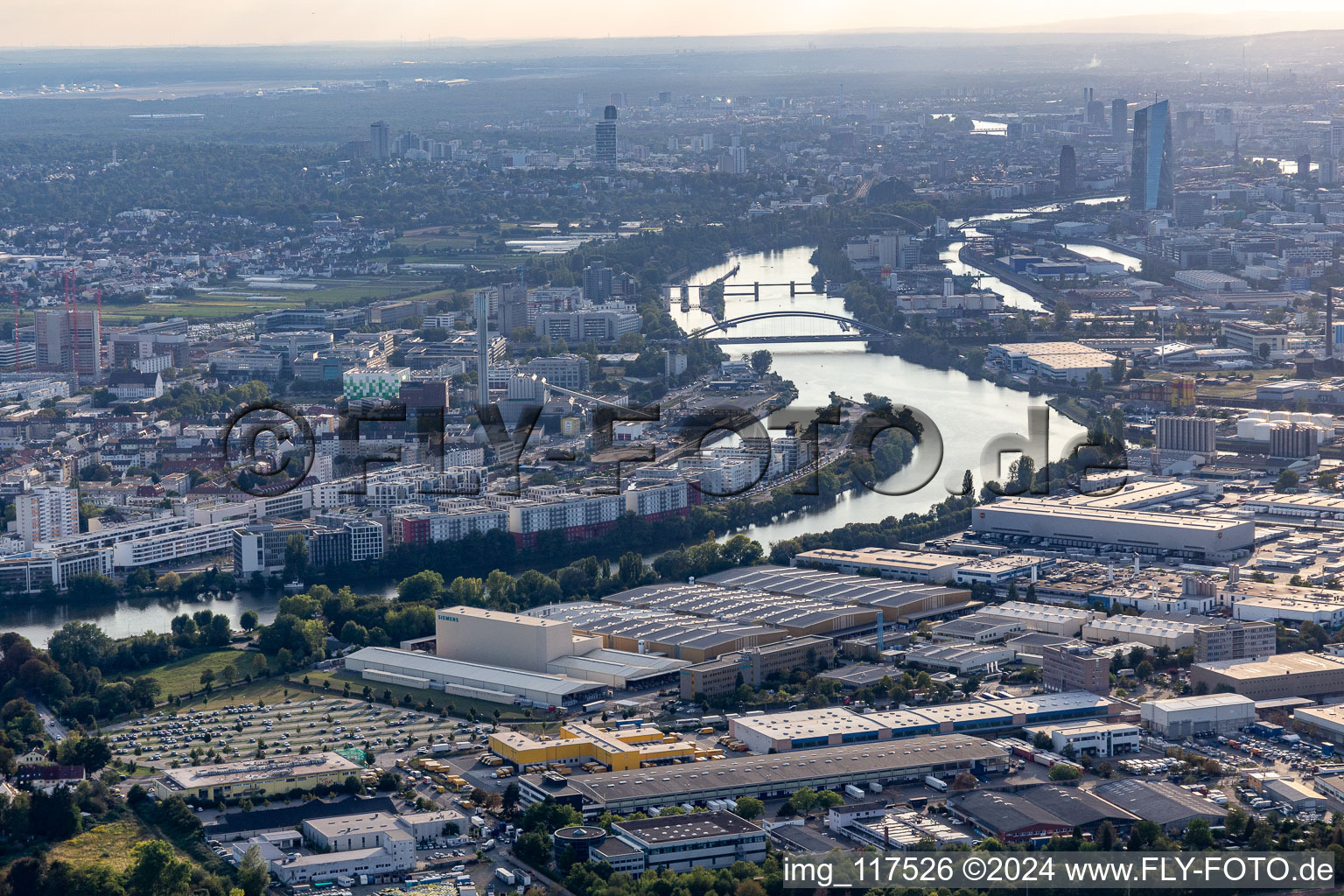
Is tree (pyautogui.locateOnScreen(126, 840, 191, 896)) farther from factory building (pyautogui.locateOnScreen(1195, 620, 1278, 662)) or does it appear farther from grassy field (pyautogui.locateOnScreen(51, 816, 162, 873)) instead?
factory building (pyautogui.locateOnScreen(1195, 620, 1278, 662))

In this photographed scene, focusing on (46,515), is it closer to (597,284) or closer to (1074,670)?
(1074,670)

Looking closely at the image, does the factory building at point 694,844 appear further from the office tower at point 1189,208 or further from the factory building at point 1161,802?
the office tower at point 1189,208

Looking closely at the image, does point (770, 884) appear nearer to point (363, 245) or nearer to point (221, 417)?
point (221, 417)

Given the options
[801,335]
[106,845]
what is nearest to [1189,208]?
[801,335]

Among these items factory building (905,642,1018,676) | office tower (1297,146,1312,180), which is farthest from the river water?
office tower (1297,146,1312,180)

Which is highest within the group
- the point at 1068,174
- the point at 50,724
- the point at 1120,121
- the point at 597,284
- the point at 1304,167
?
the point at 1120,121

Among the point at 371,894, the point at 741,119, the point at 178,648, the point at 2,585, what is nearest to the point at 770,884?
the point at 371,894

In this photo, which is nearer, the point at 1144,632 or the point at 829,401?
the point at 1144,632

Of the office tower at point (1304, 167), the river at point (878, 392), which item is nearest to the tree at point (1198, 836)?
the river at point (878, 392)
